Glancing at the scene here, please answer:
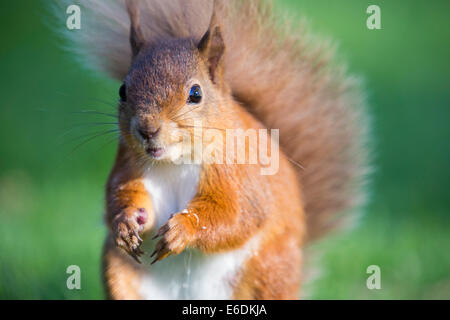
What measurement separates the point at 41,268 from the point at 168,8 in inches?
41.8

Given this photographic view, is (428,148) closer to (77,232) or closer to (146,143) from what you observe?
(77,232)

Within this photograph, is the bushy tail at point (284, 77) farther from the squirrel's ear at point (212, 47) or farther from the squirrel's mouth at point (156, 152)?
the squirrel's mouth at point (156, 152)

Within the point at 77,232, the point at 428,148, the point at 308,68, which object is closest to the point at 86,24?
the point at 308,68

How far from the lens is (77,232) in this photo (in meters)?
2.68

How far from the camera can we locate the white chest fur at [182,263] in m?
1.64

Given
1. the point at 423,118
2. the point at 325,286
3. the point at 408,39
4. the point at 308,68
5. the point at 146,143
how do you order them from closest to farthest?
the point at 146,143, the point at 308,68, the point at 325,286, the point at 423,118, the point at 408,39

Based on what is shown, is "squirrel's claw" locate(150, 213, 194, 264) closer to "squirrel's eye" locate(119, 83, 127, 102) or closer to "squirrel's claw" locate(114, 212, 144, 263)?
"squirrel's claw" locate(114, 212, 144, 263)

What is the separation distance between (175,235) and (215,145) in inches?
9.2

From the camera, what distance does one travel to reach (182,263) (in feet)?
5.59

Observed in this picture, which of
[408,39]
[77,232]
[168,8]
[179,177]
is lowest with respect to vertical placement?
[77,232]

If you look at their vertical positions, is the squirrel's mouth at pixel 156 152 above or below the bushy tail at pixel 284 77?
below

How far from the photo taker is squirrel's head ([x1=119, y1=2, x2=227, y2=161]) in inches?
57.8

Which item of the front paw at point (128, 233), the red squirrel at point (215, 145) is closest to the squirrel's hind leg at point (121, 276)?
the red squirrel at point (215, 145)

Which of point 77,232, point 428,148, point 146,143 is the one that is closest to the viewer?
point 146,143
